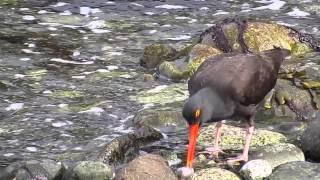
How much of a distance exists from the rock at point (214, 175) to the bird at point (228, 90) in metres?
0.12

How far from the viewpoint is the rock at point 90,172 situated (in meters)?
6.02

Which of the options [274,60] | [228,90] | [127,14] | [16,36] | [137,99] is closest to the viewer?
[228,90]

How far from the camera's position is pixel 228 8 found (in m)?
13.4

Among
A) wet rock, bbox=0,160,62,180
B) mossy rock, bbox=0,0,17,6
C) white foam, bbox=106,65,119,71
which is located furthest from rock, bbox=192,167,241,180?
mossy rock, bbox=0,0,17,6

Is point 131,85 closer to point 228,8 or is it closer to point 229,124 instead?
point 229,124

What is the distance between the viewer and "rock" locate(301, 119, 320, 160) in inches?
253

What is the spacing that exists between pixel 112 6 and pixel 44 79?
4.43 metres

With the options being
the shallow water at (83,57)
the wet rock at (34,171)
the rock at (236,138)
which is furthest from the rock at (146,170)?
the shallow water at (83,57)

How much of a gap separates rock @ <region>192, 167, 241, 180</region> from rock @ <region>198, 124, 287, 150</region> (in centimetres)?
81

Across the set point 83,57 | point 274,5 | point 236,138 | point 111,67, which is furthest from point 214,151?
point 274,5

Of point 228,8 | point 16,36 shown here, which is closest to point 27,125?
point 16,36

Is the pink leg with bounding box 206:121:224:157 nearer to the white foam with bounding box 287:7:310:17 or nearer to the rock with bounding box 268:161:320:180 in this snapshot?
the rock with bounding box 268:161:320:180

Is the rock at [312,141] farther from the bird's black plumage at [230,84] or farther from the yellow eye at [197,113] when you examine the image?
the yellow eye at [197,113]

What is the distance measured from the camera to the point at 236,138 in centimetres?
713
